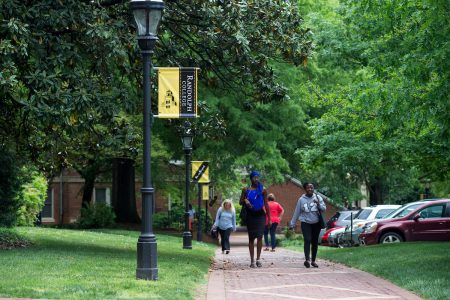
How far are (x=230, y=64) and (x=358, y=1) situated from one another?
142 inches

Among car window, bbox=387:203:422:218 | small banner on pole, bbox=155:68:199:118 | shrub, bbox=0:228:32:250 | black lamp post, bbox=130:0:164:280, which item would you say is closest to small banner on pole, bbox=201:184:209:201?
car window, bbox=387:203:422:218

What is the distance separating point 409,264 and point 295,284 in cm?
349

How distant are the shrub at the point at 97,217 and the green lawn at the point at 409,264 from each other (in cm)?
1568

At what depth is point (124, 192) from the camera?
42.2 meters

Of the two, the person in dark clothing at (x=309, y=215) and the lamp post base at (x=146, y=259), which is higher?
the person in dark clothing at (x=309, y=215)

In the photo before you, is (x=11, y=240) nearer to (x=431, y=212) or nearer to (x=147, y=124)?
(x=147, y=124)

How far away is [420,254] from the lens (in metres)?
19.2

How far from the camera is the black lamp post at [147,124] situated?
12773 mm

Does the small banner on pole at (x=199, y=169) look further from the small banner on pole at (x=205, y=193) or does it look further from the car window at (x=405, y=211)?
the car window at (x=405, y=211)

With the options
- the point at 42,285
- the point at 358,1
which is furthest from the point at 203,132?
the point at 42,285

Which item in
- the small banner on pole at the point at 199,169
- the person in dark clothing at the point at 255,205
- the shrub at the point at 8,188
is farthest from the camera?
the small banner on pole at the point at 199,169

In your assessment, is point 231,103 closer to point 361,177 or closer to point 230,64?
point 230,64

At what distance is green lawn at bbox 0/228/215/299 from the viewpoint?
1105 centimetres

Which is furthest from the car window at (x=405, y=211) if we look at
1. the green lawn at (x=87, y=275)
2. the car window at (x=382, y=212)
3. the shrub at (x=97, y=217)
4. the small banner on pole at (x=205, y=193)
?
the shrub at (x=97, y=217)
